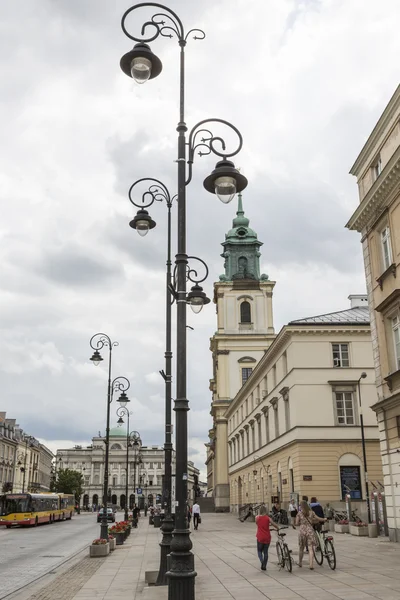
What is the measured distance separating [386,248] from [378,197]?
207 cm

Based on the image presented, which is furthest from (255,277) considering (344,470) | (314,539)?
(314,539)

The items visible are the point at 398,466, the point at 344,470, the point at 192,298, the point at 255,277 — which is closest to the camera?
the point at 192,298

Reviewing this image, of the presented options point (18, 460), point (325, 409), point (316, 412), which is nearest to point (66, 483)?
point (18, 460)

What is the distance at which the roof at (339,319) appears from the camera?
39469 mm

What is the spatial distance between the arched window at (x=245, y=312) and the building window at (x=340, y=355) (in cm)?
3965

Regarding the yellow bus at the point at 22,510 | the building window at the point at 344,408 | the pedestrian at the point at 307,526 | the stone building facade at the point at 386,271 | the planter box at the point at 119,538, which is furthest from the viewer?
the yellow bus at the point at 22,510

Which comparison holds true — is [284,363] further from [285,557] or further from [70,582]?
[70,582]

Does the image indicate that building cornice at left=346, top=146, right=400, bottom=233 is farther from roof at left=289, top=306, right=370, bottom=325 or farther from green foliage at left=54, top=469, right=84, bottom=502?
green foliage at left=54, top=469, right=84, bottom=502

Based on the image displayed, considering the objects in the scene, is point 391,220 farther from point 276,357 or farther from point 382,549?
point 276,357

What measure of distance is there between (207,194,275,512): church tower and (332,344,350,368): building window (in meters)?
36.9

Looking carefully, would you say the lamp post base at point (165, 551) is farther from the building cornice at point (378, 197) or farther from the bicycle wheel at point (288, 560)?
the building cornice at point (378, 197)

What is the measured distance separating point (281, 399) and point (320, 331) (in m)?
6.29

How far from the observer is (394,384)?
2297 cm

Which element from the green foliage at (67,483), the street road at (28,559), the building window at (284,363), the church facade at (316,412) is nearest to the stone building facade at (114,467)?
the green foliage at (67,483)
